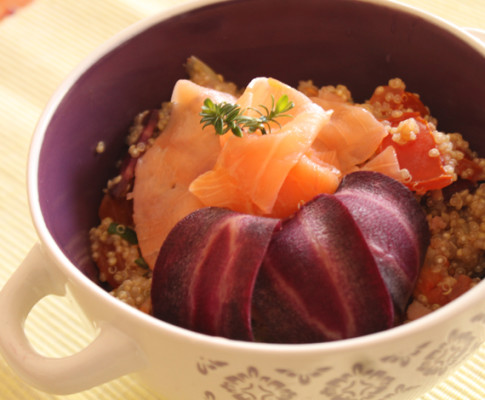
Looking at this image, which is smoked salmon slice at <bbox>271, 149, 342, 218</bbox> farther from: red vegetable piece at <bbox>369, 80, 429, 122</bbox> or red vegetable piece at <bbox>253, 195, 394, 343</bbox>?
red vegetable piece at <bbox>369, 80, 429, 122</bbox>

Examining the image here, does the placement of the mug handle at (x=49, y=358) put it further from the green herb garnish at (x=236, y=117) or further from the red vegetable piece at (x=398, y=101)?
the red vegetable piece at (x=398, y=101)

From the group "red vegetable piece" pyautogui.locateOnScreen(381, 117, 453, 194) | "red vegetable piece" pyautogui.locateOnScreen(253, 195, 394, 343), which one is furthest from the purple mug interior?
"red vegetable piece" pyautogui.locateOnScreen(253, 195, 394, 343)

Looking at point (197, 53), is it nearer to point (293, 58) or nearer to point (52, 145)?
point (293, 58)

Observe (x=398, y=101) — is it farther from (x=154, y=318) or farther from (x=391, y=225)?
(x=154, y=318)

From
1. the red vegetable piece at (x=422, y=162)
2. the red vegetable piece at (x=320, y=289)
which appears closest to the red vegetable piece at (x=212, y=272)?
the red vegetable piece at (x=320, y=289)

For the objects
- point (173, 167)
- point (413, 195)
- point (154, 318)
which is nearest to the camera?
point (154, 318)

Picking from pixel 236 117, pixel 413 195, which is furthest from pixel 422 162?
pixel 236 117
